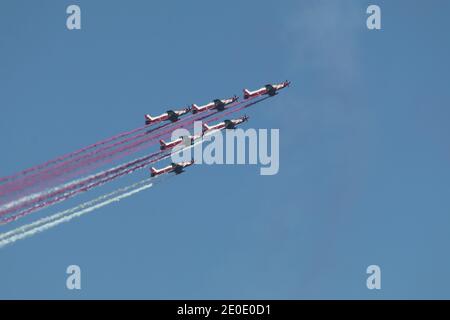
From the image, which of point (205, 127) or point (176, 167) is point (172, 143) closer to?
point (176, 167)

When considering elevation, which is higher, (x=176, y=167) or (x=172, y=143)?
(x=172, y=143)

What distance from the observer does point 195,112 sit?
157125mm

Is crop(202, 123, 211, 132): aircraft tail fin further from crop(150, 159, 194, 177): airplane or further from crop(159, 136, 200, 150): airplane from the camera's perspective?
crop(150, 159, 194, 177): airplane

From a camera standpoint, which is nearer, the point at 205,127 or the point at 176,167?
the point at 176,167

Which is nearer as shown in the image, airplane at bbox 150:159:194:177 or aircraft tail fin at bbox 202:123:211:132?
airplane at bbox 150:159:194:177

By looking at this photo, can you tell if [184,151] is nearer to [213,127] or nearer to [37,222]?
[213,127]

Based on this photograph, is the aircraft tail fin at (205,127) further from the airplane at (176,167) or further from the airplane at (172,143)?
the airplane at (176,167)

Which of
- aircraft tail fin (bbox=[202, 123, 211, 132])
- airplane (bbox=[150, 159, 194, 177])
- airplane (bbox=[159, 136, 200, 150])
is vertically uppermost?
aircraft tail fin (bbox=[202, 123, 211, 132])

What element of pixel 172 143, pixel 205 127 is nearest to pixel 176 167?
pixel 172 143

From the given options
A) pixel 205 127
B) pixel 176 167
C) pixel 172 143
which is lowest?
pixel 176 167

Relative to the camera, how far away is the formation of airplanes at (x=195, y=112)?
6073 inches

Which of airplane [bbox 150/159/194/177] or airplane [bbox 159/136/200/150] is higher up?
airplane [bbox 159/136/200/150]

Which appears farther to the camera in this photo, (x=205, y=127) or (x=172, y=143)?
(x=205, y=127)

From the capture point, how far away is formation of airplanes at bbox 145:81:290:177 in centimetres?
15425
